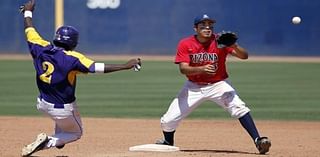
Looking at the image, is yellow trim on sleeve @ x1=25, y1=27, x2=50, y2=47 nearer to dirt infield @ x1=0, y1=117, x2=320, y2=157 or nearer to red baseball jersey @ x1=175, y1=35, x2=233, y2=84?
dirt infield @ x1=0, y1=117, x2=320, y2=157

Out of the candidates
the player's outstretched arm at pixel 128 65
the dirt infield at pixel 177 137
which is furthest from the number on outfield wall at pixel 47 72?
the dirt infield at pixel 177 137

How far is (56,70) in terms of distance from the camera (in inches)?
330

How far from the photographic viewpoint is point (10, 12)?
36.3 metres

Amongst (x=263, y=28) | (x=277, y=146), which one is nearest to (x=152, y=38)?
(x=263, y=28)

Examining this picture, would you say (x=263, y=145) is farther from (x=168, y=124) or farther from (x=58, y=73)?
(x=58, y=73)

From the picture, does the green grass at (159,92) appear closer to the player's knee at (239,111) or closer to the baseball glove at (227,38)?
the player's knee at (239,111)

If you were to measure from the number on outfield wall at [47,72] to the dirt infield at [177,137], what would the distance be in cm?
112

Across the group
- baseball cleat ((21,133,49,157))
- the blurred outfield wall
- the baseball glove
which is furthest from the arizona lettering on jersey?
the blurred outfield wall

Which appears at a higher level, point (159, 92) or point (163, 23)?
point (163, 23)

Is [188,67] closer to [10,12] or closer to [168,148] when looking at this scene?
[168,148]

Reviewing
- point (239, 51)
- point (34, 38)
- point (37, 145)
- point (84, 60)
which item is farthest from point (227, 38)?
point (37, 145)

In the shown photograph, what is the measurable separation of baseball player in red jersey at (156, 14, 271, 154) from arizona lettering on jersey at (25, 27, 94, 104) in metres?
1.38

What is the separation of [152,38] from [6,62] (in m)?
7.70

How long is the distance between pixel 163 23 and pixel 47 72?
2759cm
